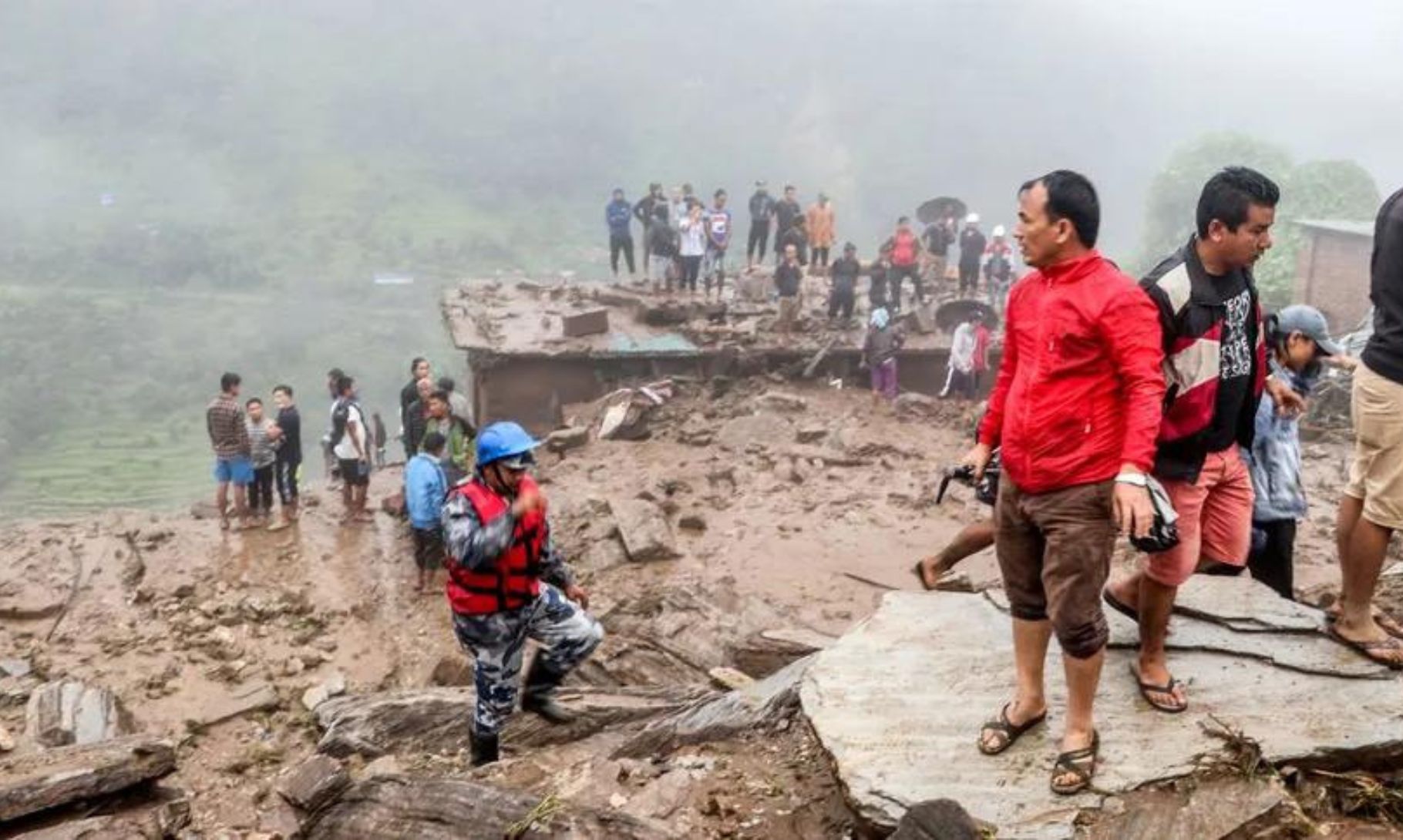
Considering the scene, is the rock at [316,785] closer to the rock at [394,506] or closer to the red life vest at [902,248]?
the rock at [394,506]

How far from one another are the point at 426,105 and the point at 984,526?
58098 millimetres

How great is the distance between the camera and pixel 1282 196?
92.5ft

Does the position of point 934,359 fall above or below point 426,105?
below

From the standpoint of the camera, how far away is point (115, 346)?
1221 inches

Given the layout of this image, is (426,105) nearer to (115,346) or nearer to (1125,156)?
(115,346)

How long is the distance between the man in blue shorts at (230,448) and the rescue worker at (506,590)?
6.27m

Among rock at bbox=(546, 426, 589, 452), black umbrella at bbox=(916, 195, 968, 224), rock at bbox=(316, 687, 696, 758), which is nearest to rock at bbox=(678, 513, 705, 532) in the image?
rock at bbox=(546, 426, 589, 452)

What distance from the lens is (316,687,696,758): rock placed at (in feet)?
17.1

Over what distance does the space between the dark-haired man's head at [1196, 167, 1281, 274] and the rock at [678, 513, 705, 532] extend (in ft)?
25.1

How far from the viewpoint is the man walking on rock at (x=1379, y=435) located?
330 centimetres

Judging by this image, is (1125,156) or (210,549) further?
(1125,156)


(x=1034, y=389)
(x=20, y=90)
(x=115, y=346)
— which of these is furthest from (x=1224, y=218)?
(x=20, y=90)

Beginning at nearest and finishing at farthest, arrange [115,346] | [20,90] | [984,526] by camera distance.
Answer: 1. [984,526]
2. [115,346]
3. [20,90]

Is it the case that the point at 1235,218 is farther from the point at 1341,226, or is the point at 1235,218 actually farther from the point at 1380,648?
the point at 1341,226
